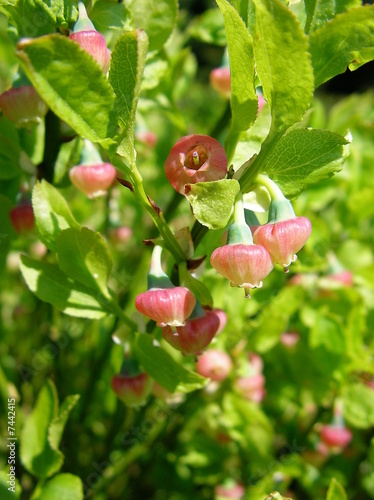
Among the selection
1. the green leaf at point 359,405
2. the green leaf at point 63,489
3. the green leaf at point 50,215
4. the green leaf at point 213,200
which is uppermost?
the green leaf at point 213,200

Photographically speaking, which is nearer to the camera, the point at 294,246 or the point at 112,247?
the point at 294,246

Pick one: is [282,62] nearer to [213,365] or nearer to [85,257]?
[85,257]

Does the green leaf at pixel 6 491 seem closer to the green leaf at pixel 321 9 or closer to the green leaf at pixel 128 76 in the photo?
the green leaf at pixel 128 76

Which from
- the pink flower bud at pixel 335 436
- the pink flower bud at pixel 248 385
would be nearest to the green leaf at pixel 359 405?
the pink flower bud at pixel 335 436

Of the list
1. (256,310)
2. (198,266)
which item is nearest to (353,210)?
(256,310)

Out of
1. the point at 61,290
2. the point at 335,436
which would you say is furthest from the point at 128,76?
the point at 335,436

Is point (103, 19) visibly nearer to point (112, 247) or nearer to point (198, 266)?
point (198, 266)
